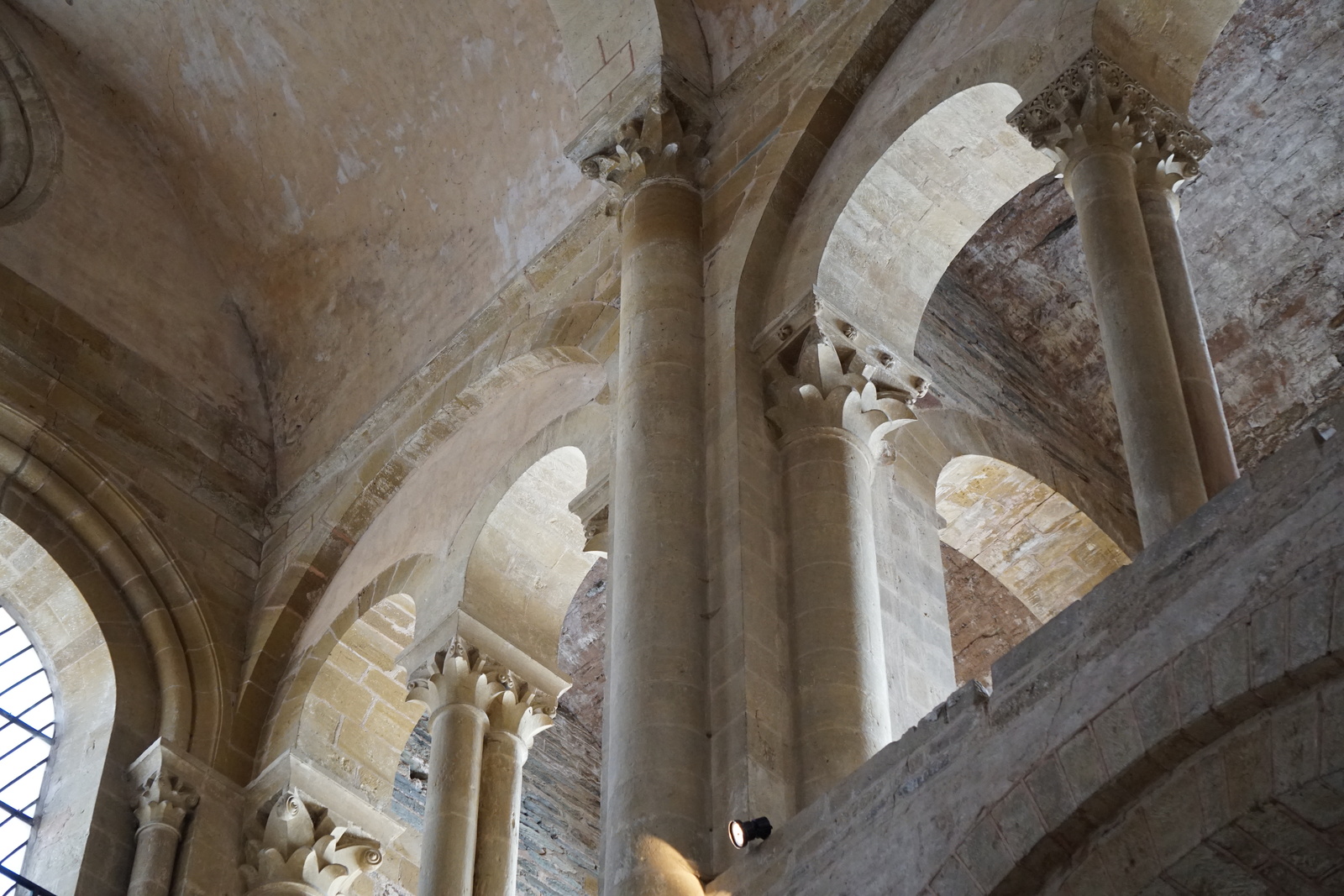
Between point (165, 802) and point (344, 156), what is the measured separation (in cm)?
408

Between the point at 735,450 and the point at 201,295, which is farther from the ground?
the point at 201,295

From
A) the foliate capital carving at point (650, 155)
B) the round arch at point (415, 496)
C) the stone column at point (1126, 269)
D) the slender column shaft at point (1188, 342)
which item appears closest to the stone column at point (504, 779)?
the round arch at point (415, 496)

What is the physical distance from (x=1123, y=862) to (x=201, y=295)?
8.88 metres

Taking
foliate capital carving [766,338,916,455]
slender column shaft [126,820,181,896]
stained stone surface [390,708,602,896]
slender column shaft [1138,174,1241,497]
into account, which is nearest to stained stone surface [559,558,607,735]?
stained stone surface [390,708,602,896]

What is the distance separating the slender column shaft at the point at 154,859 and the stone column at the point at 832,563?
408 centimetres

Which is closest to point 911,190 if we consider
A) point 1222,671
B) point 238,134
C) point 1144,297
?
point 1144,297

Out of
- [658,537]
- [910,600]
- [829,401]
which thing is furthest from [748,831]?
[910,600]

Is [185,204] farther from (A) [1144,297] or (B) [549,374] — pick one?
(A) [1144,297]

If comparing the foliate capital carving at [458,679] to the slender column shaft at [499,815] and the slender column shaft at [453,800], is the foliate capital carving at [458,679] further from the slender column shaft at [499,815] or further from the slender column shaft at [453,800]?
the slender column shaft at [499,815]

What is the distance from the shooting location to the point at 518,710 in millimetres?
9891

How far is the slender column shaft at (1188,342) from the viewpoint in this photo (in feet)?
22.9

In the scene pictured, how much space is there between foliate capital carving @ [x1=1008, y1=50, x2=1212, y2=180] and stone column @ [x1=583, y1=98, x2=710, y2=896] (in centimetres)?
171

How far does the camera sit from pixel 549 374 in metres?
10.7

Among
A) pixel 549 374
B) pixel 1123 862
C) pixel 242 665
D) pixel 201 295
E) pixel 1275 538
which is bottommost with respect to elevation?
pixel 1123 862
